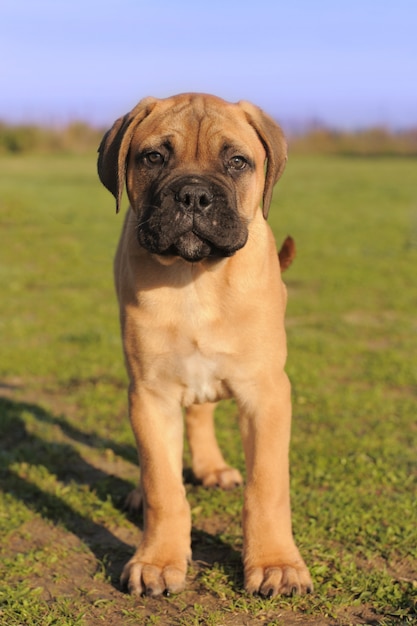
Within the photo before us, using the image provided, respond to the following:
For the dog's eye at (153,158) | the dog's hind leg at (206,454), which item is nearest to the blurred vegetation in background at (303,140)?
the dog's hind leg at (206,454)

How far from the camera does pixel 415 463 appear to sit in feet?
18.4

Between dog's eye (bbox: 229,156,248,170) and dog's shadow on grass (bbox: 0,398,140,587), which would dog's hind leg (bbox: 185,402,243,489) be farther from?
dog's eye (bbox: 229,156,248,170)

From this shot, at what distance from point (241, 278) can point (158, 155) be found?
2.19 feet

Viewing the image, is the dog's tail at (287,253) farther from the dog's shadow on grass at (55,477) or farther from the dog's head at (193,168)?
the dog's shadow on grass at (55,477)

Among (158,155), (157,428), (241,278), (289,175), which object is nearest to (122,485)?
(157,428)

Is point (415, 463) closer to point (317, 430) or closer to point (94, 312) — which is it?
point (317, 430)

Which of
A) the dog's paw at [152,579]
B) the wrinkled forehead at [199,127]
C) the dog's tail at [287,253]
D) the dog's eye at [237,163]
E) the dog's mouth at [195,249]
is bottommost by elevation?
the dog's paw at [152,579]

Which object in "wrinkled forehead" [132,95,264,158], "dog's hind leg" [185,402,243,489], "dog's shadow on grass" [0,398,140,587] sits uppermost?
"wrinkled forehead" [132,95,264,158]

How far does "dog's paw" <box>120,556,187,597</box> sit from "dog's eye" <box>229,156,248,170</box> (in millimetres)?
1804

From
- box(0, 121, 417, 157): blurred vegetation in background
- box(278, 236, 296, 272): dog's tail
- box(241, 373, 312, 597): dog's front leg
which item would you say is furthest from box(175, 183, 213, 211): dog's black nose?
box(0, 121, 417, 157): blurred vegetation in background

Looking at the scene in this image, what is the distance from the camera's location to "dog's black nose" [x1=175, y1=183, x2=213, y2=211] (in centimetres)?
377

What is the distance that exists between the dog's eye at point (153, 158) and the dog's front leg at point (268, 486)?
110 centimetres

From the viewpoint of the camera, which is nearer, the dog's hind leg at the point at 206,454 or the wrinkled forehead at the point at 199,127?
the wrinkled forehead at the point at 199,127

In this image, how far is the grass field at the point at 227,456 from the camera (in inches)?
155
